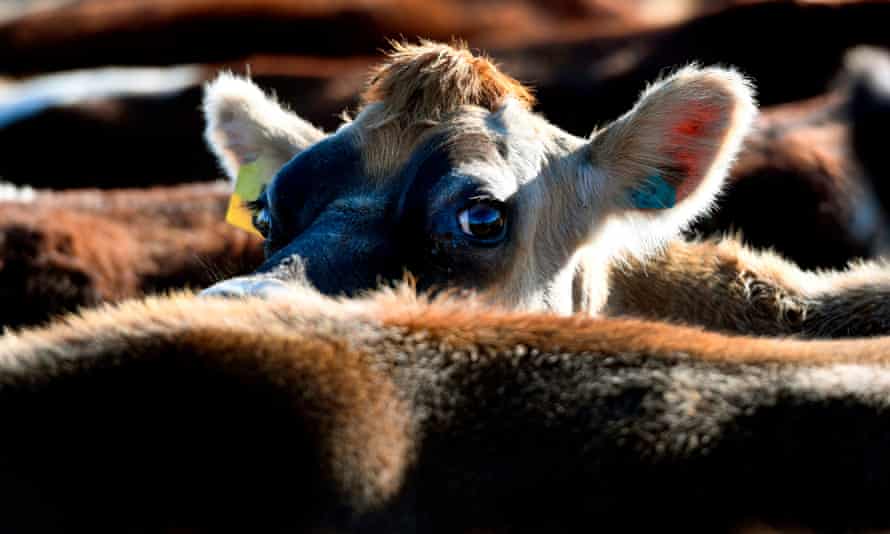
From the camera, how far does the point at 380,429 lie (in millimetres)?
1109

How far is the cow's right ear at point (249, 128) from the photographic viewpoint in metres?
3.43

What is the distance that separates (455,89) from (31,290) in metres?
2.17

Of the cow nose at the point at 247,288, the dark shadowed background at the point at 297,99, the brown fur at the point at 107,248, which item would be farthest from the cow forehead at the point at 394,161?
the brown fur at the point at 107,248

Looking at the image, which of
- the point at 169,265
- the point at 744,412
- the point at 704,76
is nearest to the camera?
the point at 744,412

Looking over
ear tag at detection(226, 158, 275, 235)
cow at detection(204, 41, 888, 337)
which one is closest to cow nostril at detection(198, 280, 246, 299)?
cow at detection(204, 41, 888, 337)

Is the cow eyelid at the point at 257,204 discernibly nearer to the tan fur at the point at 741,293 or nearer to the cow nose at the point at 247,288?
the cow nose at the point at 247,288

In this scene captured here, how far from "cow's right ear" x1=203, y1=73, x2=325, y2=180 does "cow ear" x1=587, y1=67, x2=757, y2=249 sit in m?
0.92

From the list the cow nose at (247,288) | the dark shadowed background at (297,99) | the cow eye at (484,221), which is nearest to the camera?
the cow nose at (247,288)

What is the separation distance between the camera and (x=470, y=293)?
2326 mm

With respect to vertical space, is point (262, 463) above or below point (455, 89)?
below

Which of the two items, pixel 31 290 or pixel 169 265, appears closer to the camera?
→ pixel 31 290

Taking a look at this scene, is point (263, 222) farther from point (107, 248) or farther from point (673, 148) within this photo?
point (107, 248)

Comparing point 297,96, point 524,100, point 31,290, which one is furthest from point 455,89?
point 297,96

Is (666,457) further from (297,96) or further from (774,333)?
(297,96)
